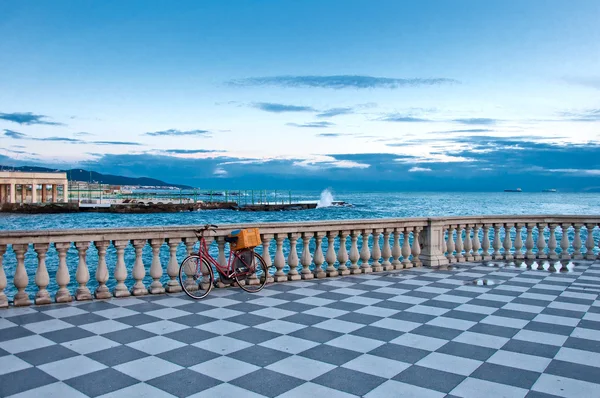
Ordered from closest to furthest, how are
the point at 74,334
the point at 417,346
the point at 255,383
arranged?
1. the point at 255,383
2. the point at 417,346
3. the point at 74,334

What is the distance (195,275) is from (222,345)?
255 cm

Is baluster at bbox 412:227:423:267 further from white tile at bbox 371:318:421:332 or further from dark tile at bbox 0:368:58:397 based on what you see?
dark tile at bbox 0:368:58:397

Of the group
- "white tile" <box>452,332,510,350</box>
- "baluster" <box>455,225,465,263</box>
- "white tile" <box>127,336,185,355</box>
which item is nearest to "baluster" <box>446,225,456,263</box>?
"baluster" <box>455,225,465,263</box>

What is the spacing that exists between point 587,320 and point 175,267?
583 centimetres

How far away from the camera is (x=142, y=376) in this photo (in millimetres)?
4125

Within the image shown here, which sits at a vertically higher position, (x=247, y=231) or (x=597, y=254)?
(x=247, y=231)

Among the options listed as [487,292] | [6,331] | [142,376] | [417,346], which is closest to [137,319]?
[6,331]

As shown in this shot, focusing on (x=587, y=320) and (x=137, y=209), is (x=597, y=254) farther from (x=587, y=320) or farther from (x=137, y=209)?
(x=137, y=209)

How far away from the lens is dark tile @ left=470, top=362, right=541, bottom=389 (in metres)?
4.06

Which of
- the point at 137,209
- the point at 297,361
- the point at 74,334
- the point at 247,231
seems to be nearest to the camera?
the point at 297,361

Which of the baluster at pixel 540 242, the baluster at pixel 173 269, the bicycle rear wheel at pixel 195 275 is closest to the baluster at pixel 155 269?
the baluster at pixel 173 269

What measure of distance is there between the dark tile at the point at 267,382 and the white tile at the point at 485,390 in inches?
52.0

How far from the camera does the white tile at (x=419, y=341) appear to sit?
4.96 metres

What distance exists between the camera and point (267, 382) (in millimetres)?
4020
